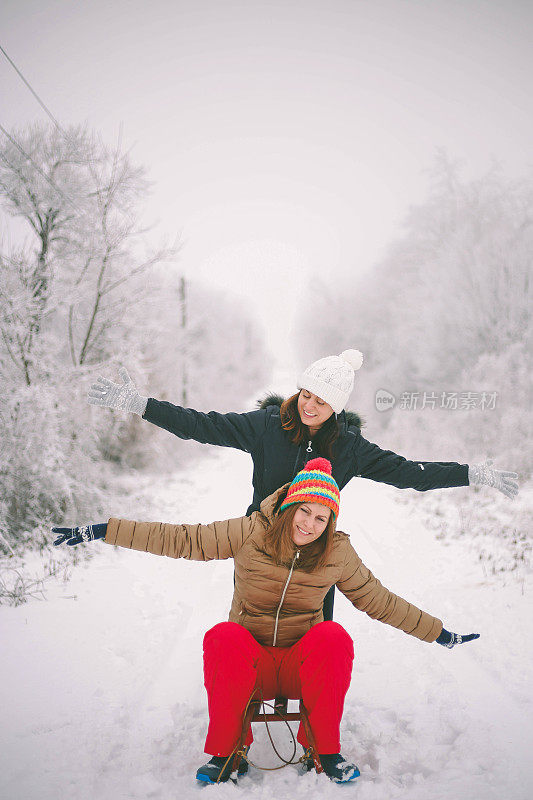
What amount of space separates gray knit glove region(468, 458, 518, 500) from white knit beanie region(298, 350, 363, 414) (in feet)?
2.88

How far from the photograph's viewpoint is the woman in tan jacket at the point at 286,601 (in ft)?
6.23

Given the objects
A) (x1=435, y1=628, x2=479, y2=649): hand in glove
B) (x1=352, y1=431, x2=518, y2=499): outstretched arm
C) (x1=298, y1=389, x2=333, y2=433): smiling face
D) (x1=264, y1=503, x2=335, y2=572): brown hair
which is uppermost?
(x1=298, y1=389, x2=333, y2=433): smiling face

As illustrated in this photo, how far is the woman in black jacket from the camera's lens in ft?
8.07

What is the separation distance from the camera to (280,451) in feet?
8.23

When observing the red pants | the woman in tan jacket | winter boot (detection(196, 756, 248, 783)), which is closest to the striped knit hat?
the woman in tan jacket

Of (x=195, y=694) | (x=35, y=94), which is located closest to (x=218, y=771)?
(x=195, y=694)

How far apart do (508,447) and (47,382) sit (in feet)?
29.2

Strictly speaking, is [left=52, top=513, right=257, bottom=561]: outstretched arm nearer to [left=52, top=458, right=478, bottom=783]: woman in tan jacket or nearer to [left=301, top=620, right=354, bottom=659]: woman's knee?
[left=52, top=458, right=478, bottom=783]: woman in tan jacket

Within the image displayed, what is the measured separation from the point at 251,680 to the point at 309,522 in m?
0.69

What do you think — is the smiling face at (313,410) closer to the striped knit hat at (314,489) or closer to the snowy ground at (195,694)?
the striped knit hat at (314,489)

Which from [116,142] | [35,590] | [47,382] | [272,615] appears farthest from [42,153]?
[272,615]

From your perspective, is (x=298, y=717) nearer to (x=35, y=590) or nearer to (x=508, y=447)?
(x=35, y=590)

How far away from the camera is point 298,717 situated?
200cm

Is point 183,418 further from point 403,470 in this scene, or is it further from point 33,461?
point 33,461
